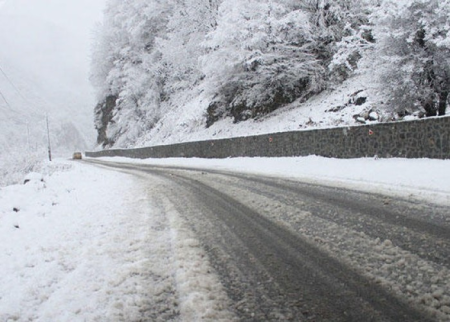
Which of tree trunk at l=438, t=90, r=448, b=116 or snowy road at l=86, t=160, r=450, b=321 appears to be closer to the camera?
snowy road at l=86, t=160, r=450, b=321

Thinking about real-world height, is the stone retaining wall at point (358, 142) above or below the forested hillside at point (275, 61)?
below

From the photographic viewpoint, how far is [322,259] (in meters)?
3.20

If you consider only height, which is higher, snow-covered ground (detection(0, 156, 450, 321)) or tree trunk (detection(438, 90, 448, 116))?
tree trunk (detection(438, 90, 448, 116))

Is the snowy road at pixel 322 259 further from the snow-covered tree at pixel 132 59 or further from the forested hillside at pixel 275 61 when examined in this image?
the snow-covered tree at pixel 132 59

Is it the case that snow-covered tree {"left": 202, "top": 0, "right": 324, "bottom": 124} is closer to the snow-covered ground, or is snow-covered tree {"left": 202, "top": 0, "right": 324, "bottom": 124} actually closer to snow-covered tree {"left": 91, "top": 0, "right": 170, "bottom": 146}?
the snow-covered ground

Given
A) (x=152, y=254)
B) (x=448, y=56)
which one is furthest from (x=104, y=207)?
(x=448, y=56)

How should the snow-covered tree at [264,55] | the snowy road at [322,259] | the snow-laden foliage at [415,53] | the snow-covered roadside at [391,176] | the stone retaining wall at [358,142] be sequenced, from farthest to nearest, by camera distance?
1. the snow-covered tree at [264,55]
2. the snow-laden foliage at [415,53]
3. the stone retaining wall at [358,142]
4. the snow-covered roadside at [391,176]
5. the snowy road at [322,259]

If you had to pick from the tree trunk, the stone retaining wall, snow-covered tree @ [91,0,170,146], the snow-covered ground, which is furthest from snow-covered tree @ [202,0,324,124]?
snow-covered tree @ [91,0,170,146]

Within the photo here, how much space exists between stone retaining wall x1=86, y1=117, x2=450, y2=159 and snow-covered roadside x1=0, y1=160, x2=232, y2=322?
304 inches

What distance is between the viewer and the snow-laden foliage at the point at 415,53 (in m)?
9.90

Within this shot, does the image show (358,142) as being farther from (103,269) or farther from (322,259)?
(103,269)

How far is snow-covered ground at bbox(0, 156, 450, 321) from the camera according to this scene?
8.16 feet

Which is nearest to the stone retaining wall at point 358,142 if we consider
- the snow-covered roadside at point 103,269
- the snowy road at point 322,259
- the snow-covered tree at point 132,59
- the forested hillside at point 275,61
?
the forested hillside at point 275,61

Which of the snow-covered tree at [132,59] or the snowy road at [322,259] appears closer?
the snowy road at [322,259]
